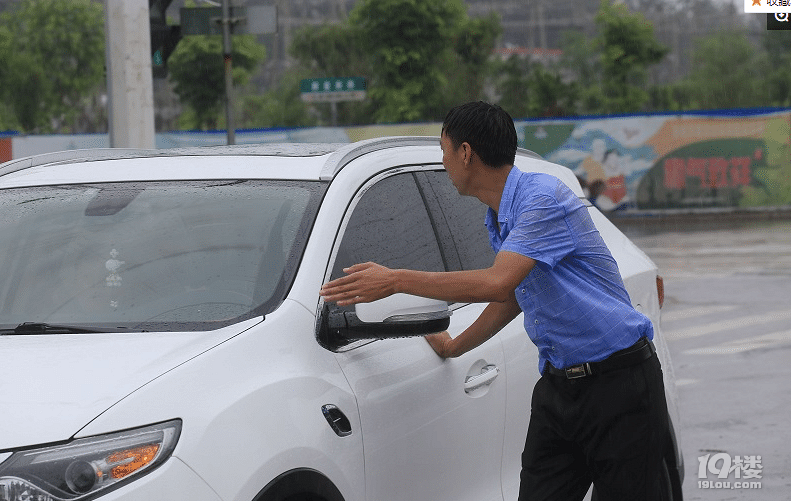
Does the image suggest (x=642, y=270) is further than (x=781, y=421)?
No

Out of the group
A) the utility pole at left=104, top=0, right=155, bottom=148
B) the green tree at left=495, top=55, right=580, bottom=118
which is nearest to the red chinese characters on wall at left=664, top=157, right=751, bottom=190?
the green tree at left=495, top=55, right=580, bottom=118

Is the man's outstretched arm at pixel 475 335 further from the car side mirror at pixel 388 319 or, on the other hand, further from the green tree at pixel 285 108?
the green tree at pixel 285 108

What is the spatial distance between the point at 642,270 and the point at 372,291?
82.3 inches

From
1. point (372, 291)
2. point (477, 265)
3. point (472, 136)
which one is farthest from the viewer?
point (477, 265)

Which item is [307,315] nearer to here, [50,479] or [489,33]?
[50,479]

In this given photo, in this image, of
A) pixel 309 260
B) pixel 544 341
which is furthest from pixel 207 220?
pixel 544 341

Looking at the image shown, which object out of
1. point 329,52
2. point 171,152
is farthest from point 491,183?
point 329,52

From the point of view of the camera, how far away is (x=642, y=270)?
4.95 meters

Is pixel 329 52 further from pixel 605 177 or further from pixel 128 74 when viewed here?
pixel 128 74

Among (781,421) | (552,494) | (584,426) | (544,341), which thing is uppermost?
(544,341)

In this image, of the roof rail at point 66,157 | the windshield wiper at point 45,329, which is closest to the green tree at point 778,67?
the roof rail at point 66,157

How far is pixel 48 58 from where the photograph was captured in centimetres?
3759

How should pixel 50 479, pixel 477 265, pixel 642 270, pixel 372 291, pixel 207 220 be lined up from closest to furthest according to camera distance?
pixel 50 479, pixel 372 291, pixel 207 220, pixel 477 265, pixel 642 270

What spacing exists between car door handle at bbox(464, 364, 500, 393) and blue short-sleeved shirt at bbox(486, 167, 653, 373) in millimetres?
413
